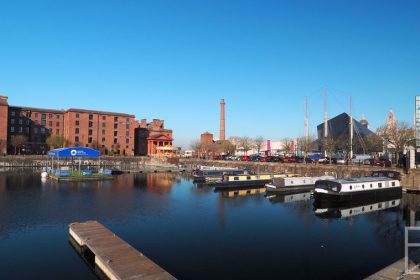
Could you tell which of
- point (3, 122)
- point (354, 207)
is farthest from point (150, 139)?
point (354, 207)

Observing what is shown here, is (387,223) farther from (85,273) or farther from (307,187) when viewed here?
(85,273)

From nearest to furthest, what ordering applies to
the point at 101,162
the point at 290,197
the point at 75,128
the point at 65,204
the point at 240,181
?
the point at 65,204, the point at 290,197, the point at 240,181, the point at 101,162, the point at 75,128

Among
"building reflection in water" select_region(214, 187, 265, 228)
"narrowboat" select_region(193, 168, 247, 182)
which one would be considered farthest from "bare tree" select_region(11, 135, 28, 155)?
"building reflection in water" select_region(214, 187, 265, 228)

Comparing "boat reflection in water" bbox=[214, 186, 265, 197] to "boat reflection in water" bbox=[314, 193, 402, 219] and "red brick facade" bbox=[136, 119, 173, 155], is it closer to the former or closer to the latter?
"boat reflection in water" bbox=[314, 193, 402, 219]

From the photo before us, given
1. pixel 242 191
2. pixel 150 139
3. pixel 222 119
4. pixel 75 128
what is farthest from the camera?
pixel 150 139

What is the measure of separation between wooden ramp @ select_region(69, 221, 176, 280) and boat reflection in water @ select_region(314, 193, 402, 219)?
2018 centimetres

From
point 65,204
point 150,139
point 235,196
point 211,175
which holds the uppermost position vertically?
point 150,139

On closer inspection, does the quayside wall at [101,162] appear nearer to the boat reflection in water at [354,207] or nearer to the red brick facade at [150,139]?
the red brick facade at [150,139]

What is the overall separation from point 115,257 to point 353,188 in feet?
96.6

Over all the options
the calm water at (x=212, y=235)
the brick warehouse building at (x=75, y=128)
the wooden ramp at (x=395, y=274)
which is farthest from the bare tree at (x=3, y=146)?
the wooden ramp at (x=395, y=274)

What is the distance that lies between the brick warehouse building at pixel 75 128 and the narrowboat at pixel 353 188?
93.4m

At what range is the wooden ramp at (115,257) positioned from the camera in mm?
14578

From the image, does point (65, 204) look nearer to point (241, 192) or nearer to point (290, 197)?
point (241, 192)

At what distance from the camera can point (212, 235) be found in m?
24.1
